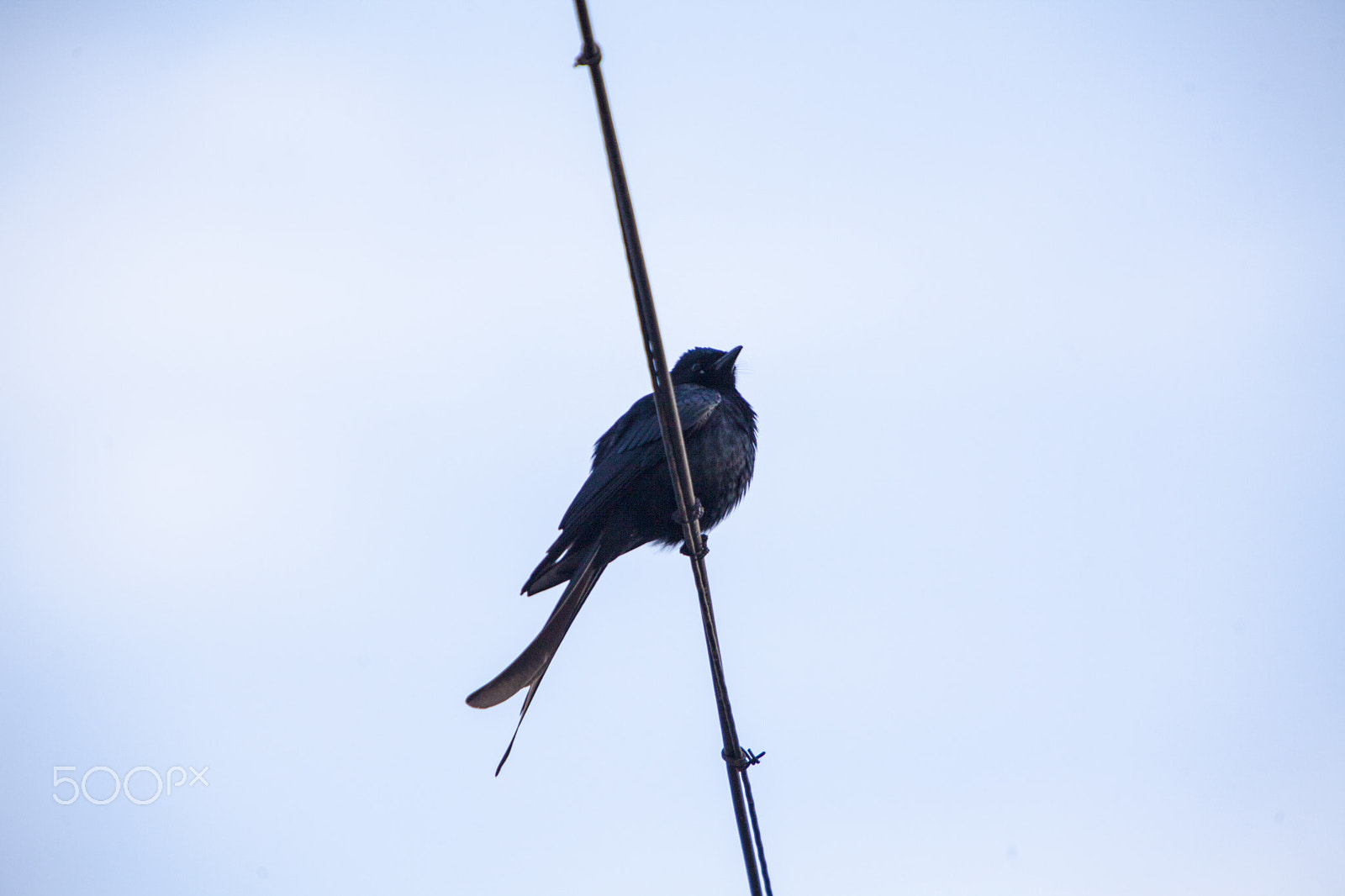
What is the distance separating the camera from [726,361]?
5.78 metres

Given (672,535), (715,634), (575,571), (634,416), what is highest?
(634,416)

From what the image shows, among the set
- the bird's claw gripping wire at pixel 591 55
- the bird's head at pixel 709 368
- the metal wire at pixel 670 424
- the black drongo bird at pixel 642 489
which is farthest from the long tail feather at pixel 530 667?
the bird's claw gripping wire at pixel 591 55

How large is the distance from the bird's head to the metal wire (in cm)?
253

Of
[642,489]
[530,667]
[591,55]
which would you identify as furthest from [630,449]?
[591,55]

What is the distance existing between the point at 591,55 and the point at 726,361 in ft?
12.5

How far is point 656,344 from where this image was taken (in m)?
2.48

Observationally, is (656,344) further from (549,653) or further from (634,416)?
(634,416)

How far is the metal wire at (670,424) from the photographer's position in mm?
2025

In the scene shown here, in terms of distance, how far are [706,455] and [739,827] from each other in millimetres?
2457

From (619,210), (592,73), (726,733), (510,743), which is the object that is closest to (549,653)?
(510,743)

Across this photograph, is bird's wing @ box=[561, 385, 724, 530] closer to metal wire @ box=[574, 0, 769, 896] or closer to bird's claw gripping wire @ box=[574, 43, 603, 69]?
metal wire @ box=[574, 0, 769, 896]

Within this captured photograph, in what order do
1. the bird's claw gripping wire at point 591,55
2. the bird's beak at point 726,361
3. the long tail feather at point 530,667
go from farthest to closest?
1. the bird's beak at point 726,361
2. the long tail feather at point 530,667
3. the bird's claw gripping wire at point 591,55

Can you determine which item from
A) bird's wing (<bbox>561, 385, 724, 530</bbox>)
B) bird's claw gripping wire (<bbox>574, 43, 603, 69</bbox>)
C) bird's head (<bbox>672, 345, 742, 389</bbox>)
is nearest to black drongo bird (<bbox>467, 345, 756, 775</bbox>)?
bird's wing (<bbox>561, 385, 724, 530</bbox>)

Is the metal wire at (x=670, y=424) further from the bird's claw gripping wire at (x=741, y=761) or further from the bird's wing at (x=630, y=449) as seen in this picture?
the bird's wing at (x=630, y=449)
